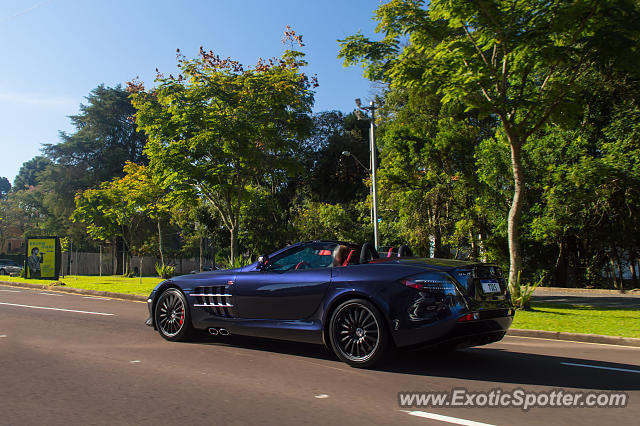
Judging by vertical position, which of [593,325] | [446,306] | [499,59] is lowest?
[593,325]

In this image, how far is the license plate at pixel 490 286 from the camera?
5.51 metres

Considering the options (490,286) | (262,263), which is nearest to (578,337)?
(490,286)

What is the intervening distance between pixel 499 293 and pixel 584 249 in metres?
21.8

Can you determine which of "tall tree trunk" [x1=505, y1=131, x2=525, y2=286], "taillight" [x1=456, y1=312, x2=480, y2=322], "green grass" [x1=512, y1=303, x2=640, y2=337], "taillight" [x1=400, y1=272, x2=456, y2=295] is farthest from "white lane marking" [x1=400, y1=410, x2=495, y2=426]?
"tall tree trunk" [x1=505, y1=131, x2=525, y2=286]

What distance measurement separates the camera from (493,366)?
573cm

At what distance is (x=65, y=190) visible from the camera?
50.0 m

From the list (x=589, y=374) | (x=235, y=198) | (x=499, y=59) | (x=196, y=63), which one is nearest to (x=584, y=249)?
(x=499, y=59)

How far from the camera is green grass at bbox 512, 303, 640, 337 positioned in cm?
936

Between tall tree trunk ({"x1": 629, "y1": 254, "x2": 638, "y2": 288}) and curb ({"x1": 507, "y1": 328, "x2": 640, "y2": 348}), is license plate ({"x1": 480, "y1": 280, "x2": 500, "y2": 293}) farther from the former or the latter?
tall tree trunk ({"x1": 629, "y1": 254, "x2": 638, "y2": 288})

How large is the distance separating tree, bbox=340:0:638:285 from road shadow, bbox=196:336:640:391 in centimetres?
706

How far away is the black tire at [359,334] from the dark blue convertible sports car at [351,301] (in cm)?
1

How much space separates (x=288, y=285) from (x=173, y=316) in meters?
2.03

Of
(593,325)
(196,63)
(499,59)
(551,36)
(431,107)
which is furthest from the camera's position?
(431,107)

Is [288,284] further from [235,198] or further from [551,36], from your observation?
[235,198]
